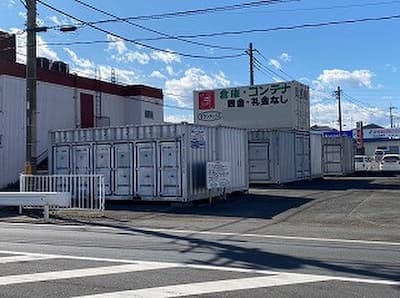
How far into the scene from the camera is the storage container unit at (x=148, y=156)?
2200 cm

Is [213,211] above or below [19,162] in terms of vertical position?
below

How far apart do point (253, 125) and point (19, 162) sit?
1392cm

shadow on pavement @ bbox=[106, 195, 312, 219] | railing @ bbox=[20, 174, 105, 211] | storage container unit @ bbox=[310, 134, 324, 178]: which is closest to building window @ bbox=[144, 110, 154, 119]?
storage container unit @ bbox=[310, 134, 324, 178]

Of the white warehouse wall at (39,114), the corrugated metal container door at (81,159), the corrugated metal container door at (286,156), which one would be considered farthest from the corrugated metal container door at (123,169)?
the corrugated metal container door at (286,156)

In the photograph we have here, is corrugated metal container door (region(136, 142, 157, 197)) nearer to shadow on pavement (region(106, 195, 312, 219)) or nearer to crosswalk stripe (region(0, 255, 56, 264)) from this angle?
shadow on pavement (region(106, 195, 312, 219))

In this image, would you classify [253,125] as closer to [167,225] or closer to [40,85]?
[40,85]

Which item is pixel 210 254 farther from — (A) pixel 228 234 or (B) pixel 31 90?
(B) pixel 31 90

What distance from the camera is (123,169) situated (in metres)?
23.2

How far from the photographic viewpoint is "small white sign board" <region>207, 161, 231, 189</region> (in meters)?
22.6

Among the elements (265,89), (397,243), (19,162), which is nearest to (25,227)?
(397,243)

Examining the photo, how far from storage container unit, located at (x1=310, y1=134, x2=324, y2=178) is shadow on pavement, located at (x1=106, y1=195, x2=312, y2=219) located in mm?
14076

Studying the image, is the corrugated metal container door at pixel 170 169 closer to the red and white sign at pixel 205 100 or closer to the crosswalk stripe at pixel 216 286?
the crosswalk stripe at pixel 216 286

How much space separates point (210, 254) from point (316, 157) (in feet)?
94.5

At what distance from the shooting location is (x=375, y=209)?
19.5 metres
